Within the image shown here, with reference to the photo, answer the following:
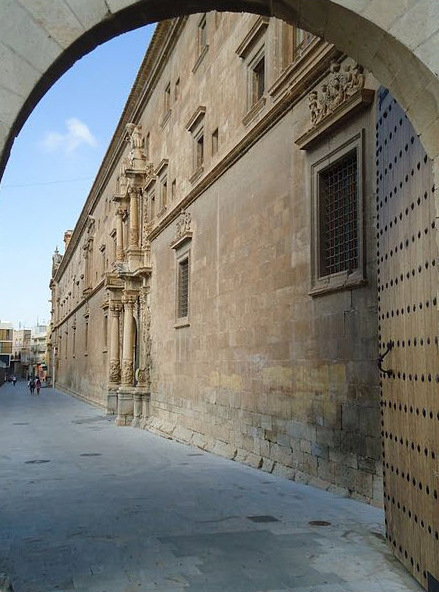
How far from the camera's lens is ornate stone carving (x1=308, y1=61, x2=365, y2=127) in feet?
26.0

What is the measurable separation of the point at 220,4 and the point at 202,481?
22.6 feet

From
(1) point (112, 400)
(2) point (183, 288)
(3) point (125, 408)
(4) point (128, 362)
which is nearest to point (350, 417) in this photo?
(2) point (183, 288)

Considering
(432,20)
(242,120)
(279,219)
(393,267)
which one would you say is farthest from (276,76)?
(432,20)

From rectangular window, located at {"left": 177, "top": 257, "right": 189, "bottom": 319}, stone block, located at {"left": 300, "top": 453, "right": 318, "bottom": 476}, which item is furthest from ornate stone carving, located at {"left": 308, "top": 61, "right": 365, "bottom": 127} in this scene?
rectangular window, located at {"left": 177, "top": 257, "right": 189, "bottom": 319}

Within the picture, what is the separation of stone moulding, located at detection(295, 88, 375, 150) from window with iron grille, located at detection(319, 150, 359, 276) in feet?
1.49

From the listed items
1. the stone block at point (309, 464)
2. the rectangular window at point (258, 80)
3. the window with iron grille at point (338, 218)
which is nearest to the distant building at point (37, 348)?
the rectangular window at point (258, 80)

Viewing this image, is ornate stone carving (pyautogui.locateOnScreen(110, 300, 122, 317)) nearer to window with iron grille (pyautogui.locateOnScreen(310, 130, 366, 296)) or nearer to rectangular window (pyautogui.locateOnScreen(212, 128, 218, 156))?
rectangular window (pyautogui.locateOnScreen(212, 128, 218, 156))

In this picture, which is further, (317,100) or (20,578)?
(317,100)

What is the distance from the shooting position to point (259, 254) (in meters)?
11.1

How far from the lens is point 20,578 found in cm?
464

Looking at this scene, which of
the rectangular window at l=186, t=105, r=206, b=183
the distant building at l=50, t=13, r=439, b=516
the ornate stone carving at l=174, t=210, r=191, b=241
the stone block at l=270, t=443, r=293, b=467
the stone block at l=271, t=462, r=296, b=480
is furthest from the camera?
the ornate stone carving at l=174, t=210, r=191, b=241

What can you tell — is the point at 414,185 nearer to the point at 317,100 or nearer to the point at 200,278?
the point at 317,100

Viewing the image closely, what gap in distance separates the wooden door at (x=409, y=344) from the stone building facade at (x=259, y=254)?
1.99 m

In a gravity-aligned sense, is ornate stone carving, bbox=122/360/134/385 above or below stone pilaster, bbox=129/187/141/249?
below
